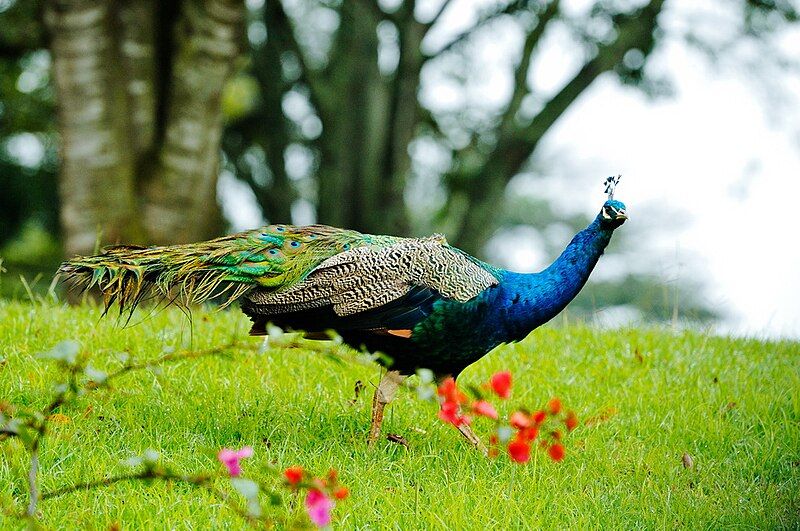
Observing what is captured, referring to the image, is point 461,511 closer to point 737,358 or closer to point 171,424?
point 171,424

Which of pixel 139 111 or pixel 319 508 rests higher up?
pixel 139 111

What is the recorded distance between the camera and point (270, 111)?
38.5ft

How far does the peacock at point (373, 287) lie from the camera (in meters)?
4.06

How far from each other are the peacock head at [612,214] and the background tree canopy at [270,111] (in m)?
2.67

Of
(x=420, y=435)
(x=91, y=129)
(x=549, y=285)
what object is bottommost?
(x=420, y=435)

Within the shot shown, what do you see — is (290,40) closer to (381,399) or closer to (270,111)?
(270,111)

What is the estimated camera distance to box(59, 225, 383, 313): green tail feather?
407cm

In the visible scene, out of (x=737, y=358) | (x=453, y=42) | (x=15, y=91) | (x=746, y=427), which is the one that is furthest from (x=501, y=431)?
(x=15, y=91)

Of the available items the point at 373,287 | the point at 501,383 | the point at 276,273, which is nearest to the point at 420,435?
the point at 373,287

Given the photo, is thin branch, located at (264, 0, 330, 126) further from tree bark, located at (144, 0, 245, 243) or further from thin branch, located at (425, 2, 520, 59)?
tree bark, located at (144, 0, 245, 243)

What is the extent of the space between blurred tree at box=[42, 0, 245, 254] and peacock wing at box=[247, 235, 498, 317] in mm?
3866

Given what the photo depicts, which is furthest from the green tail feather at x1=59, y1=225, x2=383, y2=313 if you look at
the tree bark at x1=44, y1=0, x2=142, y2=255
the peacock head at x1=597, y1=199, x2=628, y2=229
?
the tree bark at x1=44, y1=0, x2=142, y2=255

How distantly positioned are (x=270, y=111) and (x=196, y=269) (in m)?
7.89

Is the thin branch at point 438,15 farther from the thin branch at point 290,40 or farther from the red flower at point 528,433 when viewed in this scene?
the red flower at point 528,433
